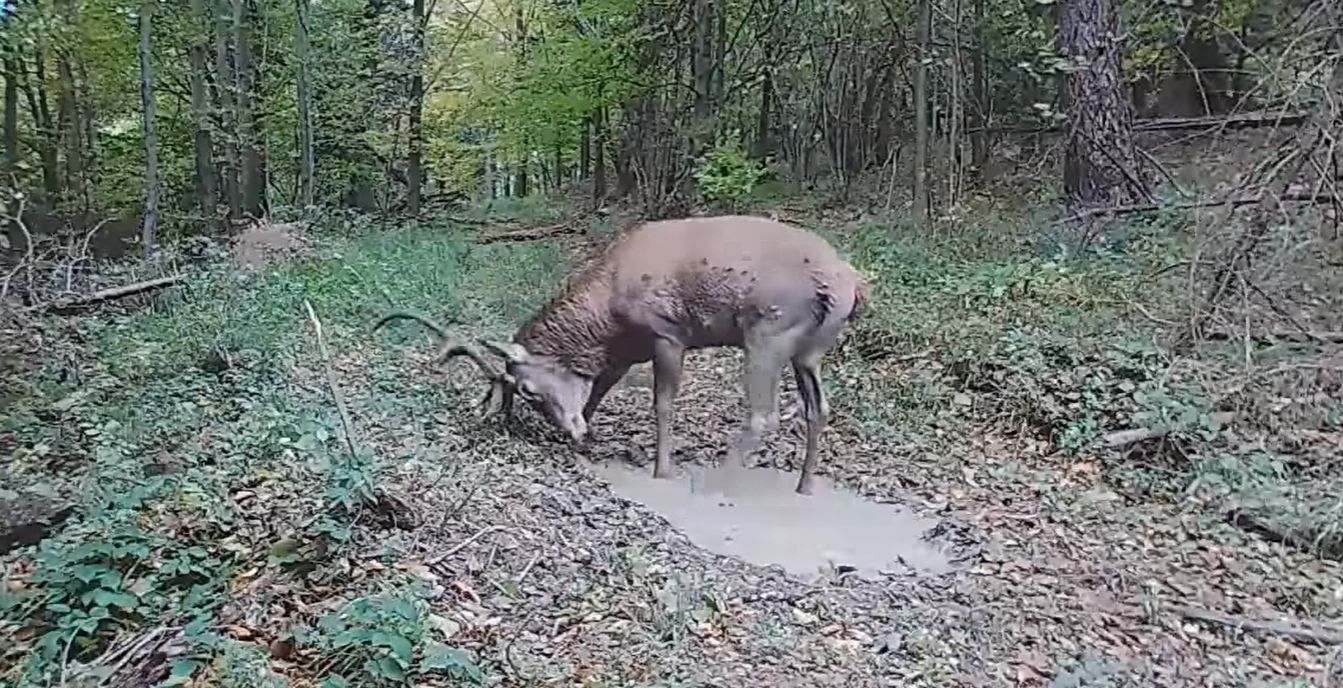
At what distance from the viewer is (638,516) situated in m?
6.35

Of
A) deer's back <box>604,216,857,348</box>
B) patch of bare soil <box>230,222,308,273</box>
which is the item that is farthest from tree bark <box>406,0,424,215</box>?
deer's back <box>604,216,857,348</box>

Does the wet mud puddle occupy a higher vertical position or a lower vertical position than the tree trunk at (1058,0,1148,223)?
lower

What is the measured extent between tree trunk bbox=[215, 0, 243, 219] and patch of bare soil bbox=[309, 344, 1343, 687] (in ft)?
36.5

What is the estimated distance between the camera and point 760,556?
611cm

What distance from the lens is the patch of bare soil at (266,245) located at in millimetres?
13086

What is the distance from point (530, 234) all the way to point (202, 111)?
16.7 feet

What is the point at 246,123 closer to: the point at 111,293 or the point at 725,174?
the point at 111,293

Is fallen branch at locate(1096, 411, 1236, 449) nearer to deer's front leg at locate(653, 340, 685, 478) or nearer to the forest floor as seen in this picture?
the forest floor

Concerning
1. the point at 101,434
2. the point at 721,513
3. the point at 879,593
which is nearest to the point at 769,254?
the point at 721,513

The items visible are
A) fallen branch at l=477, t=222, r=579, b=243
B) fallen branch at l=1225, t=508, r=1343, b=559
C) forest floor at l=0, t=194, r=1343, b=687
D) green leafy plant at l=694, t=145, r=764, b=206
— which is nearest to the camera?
forest floor at l=0, t=194, r=1343, b=687

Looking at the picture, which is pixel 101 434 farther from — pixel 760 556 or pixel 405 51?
pixel 405 51

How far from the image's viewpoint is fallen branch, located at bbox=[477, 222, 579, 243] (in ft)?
54.5

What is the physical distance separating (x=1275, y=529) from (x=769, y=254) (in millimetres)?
3312

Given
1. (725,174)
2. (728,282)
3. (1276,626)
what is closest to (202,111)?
(725,174)
